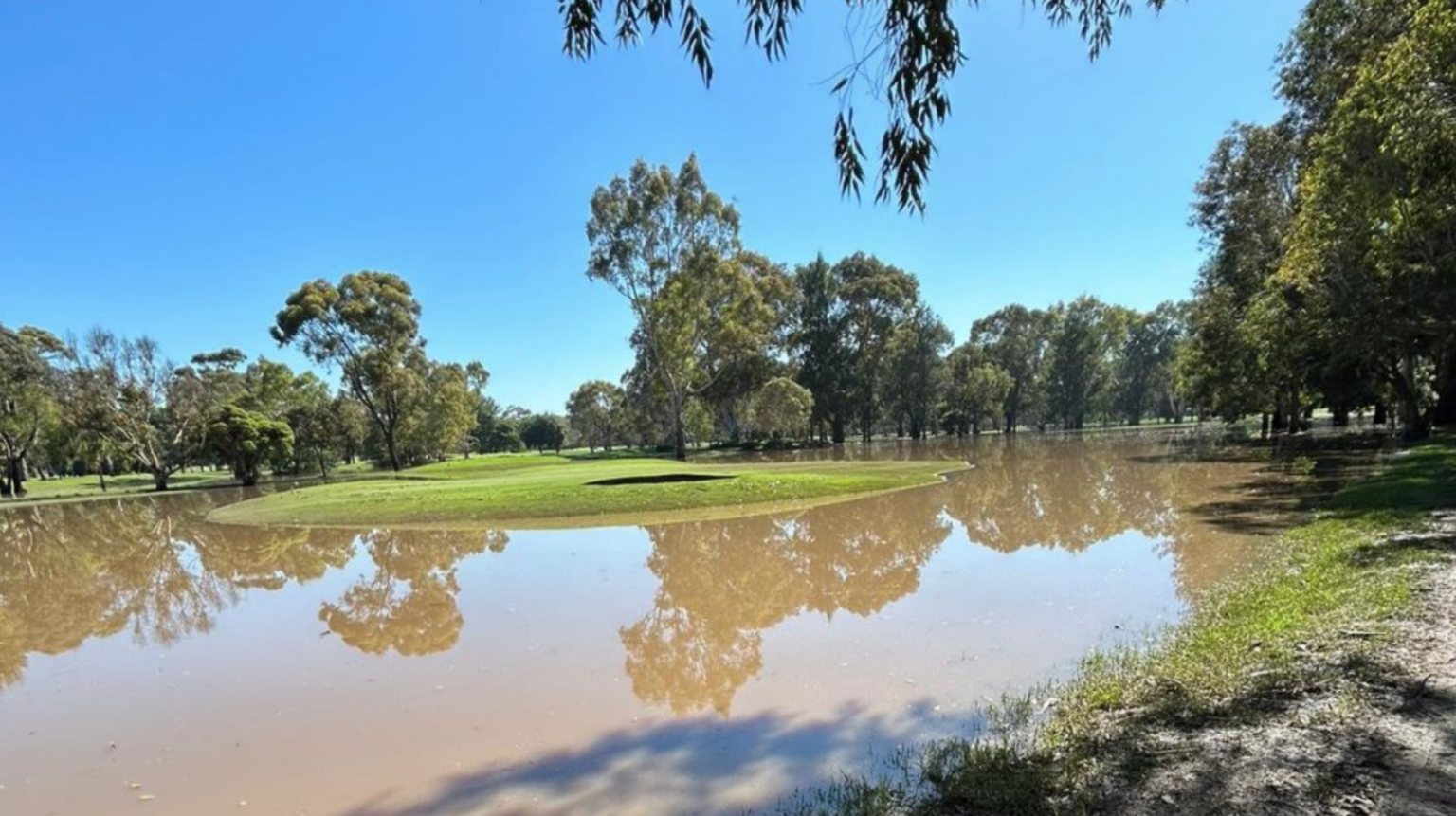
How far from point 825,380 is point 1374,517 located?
58174 mm

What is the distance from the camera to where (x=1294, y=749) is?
361cm

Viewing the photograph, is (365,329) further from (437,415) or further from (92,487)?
(92,487)

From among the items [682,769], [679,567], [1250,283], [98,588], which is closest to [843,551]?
[679,567]

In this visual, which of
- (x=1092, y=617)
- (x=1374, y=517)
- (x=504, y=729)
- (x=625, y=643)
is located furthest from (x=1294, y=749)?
(x=1374, y=517)

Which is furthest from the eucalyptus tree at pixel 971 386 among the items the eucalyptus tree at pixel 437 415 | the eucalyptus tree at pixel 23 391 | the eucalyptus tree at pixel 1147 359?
the eucalyptus tree at pixel 23 391

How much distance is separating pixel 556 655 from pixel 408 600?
14.1 feet

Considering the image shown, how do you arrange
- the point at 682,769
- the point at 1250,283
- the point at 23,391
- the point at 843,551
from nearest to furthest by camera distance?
the point at 682,769, the point at 843,551, the point at 1250,283, the point at 23,391

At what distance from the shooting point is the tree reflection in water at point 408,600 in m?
8.32

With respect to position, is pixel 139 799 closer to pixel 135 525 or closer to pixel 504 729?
pixel 504 729

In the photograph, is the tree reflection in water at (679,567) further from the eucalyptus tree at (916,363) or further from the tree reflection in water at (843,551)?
the eucalyptus tree at (916,363)

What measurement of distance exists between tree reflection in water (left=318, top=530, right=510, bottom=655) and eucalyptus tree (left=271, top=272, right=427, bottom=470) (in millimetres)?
34242

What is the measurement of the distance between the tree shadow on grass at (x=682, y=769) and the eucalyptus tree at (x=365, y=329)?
46538mm

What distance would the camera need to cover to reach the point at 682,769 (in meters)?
4.54

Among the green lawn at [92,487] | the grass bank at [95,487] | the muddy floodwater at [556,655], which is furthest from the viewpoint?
the green lawn at [92,487]
